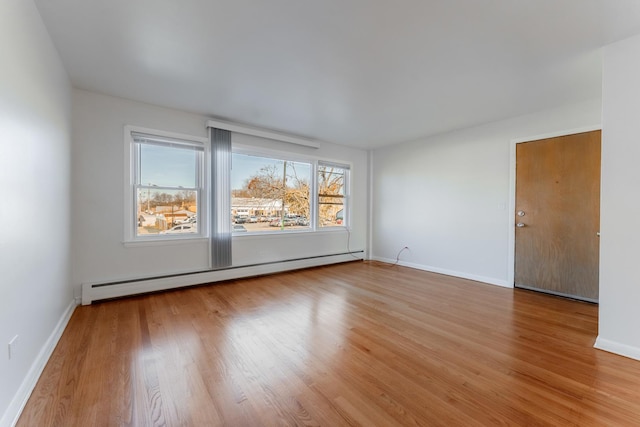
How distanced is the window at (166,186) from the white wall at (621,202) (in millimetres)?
4609

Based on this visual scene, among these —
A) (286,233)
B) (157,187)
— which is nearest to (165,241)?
(157,187)

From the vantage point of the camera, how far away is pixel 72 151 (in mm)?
3080

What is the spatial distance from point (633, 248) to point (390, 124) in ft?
10.3

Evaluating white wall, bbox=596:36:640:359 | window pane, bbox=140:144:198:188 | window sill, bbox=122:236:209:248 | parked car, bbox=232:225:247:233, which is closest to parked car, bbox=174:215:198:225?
window sill, bbox=122:236:209:248

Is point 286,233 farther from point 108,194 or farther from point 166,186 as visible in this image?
point 108,194

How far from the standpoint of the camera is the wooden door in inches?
130

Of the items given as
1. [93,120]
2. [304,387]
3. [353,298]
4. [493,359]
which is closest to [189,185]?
[93,120]

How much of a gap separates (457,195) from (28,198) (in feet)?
17.1

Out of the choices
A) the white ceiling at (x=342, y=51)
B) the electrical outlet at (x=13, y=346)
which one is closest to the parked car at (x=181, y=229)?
the white ceiling at (x=342, y=51)

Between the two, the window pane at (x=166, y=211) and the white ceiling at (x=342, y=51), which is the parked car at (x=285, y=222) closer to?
the window pane at (x=166, y=211)

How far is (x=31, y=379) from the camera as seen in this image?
5.54 feet

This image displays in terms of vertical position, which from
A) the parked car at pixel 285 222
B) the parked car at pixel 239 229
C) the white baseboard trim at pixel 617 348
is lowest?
the white baseboard trim at pixel 617 348

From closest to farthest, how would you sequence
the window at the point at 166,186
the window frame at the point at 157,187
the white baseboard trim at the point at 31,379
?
the white baseboard trim at the point at 31,379
the window frame at the point at 157,187
the window at the point at 166,186

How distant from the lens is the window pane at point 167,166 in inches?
143
